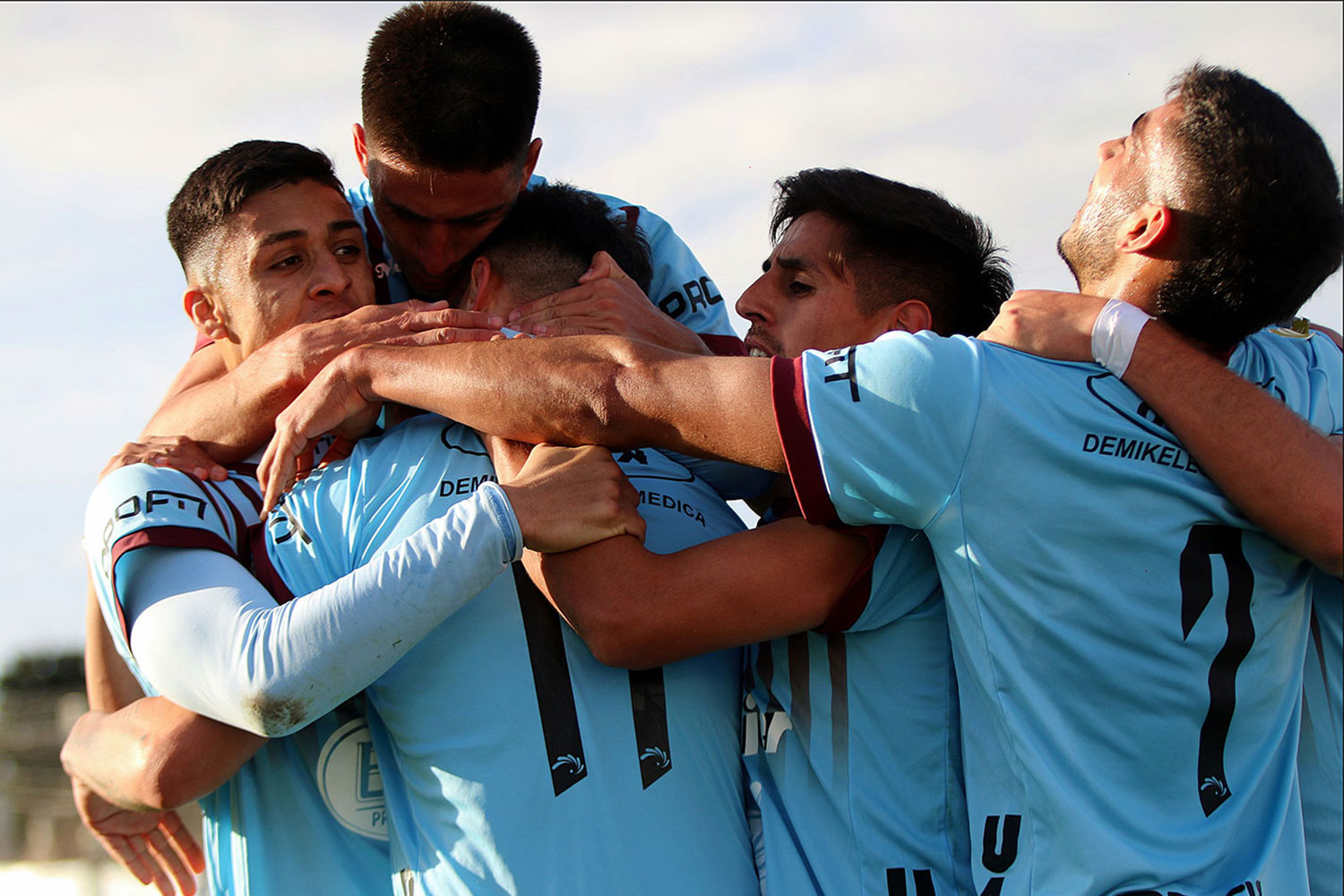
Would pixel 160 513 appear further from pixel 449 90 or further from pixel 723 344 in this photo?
pixel 723 344

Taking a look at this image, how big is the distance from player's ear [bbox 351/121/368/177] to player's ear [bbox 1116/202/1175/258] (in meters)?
2.99

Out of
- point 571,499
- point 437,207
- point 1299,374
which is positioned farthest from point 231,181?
point 1299,374

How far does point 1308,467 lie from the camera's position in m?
3.18

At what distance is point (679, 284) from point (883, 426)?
222 cm

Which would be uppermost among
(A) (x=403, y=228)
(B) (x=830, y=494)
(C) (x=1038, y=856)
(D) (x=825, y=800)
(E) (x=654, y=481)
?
(A) (x=403, y=228)

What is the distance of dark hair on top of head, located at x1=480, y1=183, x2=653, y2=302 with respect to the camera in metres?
4.35

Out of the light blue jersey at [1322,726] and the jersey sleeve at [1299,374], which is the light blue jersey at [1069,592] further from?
the jersey sleeve at [1299,374]

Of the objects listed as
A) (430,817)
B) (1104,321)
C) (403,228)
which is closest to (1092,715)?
(1104,321)

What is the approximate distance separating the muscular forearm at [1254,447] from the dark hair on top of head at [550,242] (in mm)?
1952

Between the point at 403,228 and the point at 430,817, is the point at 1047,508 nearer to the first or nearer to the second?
the point at 430,817

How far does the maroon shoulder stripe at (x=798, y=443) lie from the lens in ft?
10.8

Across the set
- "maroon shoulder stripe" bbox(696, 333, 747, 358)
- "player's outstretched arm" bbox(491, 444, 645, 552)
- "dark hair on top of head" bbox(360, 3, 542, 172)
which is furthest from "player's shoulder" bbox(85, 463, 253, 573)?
"maroon shoulder stripe" bbox(696, 333, 747, 358)

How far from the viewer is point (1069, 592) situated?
3.28 metres

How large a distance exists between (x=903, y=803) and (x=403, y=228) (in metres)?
2.89
